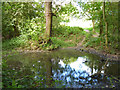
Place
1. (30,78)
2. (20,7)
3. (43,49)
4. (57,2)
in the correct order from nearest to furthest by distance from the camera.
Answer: (30,78) → (43,49) → (57,2) → (20,7)

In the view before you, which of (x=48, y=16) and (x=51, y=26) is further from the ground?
(x=48, y=16)

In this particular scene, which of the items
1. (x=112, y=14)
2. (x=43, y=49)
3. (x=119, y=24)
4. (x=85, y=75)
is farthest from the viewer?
(x=43, y=49)

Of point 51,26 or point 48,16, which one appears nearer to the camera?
point 48,16

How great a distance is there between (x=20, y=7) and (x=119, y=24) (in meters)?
9.98

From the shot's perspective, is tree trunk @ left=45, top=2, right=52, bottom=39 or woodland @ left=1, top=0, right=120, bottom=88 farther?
tree trunk @ left=45, top=2, right=52, bottom=39

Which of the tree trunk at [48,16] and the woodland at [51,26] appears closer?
the woodland at [51,26]

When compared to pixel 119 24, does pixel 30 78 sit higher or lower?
lower

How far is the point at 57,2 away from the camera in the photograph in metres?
9.69

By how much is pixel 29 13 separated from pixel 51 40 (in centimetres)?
522

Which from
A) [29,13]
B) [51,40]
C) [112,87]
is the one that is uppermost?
[29,13]

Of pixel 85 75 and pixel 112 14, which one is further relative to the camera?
pixel 112 14

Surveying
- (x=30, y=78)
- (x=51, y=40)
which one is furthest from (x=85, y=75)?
(x=51, y=40)

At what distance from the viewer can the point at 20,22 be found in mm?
12750

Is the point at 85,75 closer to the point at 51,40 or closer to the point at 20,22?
the point at 51,40
